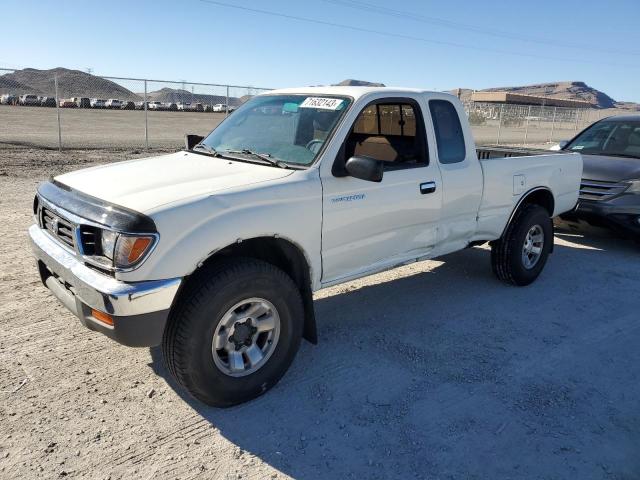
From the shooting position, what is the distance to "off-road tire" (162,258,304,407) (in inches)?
117

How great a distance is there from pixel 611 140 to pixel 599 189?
4.67 feet

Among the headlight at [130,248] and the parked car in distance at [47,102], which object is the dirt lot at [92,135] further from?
the parked car in distance at [47,102]

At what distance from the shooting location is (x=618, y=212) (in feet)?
22.7

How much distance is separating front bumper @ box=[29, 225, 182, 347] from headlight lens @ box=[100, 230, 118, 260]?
0.12 m

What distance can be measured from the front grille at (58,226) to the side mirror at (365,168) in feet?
5.73

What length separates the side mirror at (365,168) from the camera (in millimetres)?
3463

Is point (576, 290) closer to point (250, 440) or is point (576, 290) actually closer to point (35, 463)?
point (250, 440)

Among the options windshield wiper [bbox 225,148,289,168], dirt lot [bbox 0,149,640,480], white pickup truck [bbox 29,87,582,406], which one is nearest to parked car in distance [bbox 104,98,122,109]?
dirt lot [bbox 0,149,640,480]

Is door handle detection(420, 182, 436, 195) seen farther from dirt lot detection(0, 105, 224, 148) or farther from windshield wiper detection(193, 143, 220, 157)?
dirt lot detection(0, 105, 224, 148)

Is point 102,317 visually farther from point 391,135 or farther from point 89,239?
point 391,135

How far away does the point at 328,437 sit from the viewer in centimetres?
303

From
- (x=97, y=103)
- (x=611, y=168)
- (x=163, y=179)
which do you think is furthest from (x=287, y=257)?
(x=97, y=103)

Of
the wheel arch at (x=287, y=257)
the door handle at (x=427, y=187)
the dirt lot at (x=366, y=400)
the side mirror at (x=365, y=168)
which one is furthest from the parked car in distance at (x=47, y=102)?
the side mirror at (x=365, y=168)

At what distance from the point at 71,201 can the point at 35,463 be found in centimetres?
146
